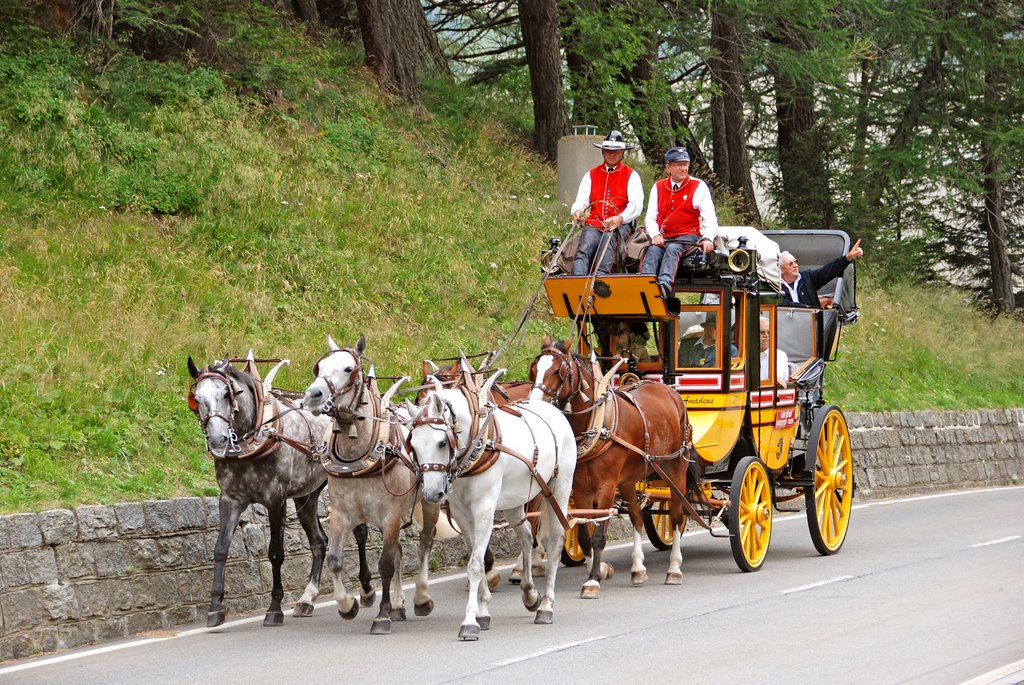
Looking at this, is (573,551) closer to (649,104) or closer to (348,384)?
(348,384)

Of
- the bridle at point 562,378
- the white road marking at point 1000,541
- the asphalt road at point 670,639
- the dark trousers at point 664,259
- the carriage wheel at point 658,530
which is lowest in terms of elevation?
the white road marking at point 1000,541

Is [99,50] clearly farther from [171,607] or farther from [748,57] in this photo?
[748,57]

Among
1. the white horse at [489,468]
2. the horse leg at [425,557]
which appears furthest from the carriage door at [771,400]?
the horse leg at [425,557]

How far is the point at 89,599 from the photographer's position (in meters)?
10.0

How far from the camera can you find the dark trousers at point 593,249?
1316 centimetres

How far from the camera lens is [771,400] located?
14.1m

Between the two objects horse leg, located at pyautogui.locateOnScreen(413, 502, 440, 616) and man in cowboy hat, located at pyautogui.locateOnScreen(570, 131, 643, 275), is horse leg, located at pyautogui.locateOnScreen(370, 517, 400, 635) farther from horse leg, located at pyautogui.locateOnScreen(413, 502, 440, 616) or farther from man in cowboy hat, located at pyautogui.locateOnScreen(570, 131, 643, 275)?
man in cowboy hat, located at pyautogui.locateOnScreen(570, 131, 643, 275)

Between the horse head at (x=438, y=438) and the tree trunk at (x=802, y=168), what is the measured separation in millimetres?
23376

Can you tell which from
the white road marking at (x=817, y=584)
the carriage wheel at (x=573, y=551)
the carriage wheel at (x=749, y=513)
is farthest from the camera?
the carriage wheel at (x=573, y=551)

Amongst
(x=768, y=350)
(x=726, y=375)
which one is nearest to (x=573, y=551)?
(x=726, y=375)

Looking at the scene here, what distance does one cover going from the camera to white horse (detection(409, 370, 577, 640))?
9492 mm

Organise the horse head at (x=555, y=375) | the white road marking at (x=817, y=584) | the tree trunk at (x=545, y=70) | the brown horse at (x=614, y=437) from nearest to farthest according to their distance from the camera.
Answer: the horse head at (x=555, y=375), the brown horse at (x=614, y=437), the white road marking at (x=817, y=584), the tree trunk at (x=545, y=70)

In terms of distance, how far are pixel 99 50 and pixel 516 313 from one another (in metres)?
6.86

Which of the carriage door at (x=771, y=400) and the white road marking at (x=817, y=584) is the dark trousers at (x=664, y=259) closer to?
the carriage door at (x=771, y=400)
